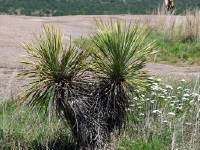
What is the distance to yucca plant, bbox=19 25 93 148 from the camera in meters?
4.31

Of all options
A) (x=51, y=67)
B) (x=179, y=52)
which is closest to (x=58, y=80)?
(x=51, y=67)

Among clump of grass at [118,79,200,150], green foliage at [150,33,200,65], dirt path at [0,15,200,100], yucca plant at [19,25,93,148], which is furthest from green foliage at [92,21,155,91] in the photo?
green foliage at [150,33,200,65]

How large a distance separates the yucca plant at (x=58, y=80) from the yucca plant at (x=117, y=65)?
0.17 m

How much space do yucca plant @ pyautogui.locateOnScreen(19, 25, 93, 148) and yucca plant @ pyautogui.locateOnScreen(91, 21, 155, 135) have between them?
0.55 ft

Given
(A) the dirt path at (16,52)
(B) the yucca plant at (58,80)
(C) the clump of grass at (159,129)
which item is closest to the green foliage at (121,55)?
(B) the yucca plant at (58,80)

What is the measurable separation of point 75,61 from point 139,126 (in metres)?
1.32

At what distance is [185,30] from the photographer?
12961mm

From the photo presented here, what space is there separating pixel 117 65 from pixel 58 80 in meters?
0.61

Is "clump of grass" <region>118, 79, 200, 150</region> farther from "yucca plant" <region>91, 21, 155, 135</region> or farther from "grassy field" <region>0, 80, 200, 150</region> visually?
"yucca plant" <region>91, 21, 155, 135</region>

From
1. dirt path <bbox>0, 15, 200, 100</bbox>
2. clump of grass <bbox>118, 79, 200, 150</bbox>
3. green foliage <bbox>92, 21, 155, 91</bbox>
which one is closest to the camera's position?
green foliage <bbox>92, 21, 155, 91</bbox>

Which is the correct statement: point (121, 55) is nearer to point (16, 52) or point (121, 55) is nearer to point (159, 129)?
point (159, 129)

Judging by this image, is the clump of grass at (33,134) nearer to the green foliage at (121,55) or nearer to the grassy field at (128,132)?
the grassy field at (128,132)

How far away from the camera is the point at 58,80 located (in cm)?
436

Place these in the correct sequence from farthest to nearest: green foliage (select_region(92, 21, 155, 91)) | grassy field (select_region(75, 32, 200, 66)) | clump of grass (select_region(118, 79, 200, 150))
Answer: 1. grassy field (select_region(75, 32, 200, 66))
2. clump of grass (select_region(118, 79, 200, 150))
3. green foliage (select_region(92, 21, 155, 91))
